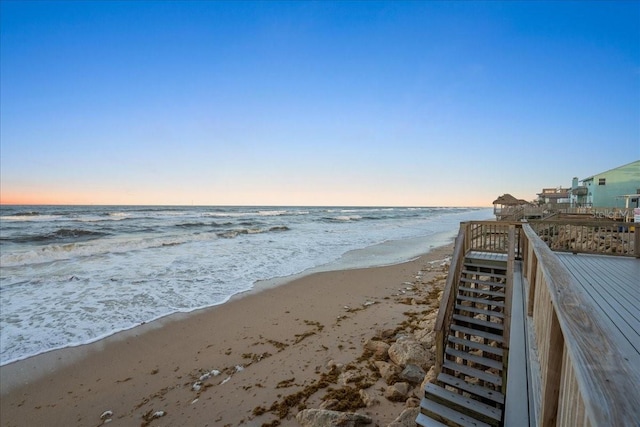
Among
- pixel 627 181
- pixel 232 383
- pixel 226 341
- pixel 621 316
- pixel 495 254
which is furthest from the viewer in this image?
pixel 627 181

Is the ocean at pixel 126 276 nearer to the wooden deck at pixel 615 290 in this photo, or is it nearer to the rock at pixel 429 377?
the rock at pixel 429 377

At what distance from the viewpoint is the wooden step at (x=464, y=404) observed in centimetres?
403

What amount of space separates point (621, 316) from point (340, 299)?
691 cm

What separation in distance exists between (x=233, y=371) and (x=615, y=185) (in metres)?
36.1

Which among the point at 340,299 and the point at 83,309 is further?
the point at 340,299

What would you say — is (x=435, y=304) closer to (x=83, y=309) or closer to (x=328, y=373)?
(x=328, y=373)

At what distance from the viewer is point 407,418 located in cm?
416

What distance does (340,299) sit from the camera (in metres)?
9.61

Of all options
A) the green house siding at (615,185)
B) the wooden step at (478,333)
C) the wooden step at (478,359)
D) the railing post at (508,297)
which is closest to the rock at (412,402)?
the wooden step at (478,359)

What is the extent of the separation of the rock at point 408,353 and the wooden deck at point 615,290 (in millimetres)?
2621

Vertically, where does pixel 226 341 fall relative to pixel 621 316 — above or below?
below

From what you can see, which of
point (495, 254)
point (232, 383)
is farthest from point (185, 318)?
point (495, 254)

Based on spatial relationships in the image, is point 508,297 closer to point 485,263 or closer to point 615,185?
point 485,263

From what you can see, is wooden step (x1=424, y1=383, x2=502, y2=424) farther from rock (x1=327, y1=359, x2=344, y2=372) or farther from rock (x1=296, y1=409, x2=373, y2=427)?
rock (x1=327, y1=359, x2=344, y2=372)
